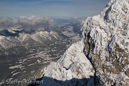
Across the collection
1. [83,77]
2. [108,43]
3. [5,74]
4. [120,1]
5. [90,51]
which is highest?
[120,1]

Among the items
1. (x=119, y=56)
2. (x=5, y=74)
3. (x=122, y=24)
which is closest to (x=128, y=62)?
(x=119, y=56)

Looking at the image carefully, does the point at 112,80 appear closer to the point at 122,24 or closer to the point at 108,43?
the point at 108,43

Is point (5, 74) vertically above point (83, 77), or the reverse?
point (83, 77)

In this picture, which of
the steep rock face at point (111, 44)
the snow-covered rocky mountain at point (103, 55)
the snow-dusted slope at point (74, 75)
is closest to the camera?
the steep rock face at point (111, 44)

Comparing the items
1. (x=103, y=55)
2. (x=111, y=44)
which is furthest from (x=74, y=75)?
(x=111, y=44)

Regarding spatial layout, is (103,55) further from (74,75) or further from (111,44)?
(74,75)

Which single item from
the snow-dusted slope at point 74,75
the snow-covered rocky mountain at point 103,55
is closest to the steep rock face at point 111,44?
the snow-covered rocky mountain at point 103,55

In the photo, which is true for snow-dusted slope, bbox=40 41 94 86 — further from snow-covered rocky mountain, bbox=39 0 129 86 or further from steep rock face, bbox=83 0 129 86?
steep rock face, bbox=83 0 129 86

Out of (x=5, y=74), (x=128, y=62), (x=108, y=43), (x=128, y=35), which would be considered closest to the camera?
(x=128, y=62)

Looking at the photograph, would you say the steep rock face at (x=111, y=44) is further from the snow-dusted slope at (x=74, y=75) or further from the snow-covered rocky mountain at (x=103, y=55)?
the snow-dusted slope at (x=74, y=75)
